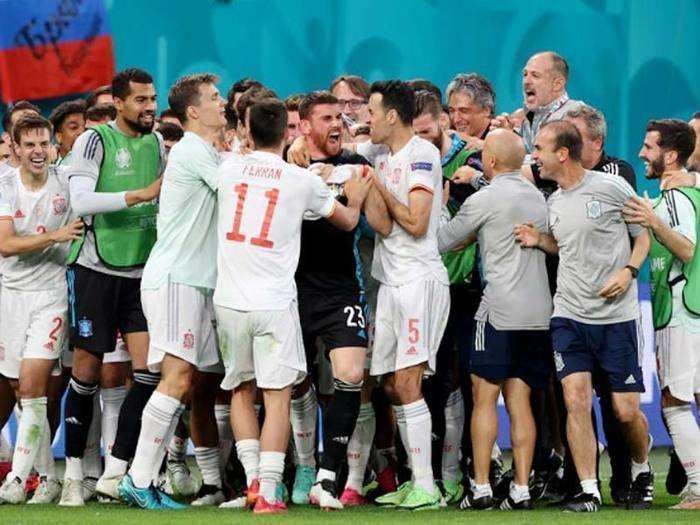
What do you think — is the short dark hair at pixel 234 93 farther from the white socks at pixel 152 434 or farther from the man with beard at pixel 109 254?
the white socks at pixel 152 434

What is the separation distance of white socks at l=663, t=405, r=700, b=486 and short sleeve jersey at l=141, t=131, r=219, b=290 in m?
2.71

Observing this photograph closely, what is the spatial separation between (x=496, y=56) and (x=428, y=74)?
725 mm

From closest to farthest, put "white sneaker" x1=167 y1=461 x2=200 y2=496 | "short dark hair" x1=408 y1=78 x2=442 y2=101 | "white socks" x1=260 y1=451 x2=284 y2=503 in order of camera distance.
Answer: "white socks" x1=260 y1=451 x2=284 y2=503 < "short dark hair" x1=408 y1=78 x2=442 y2=101 < "white sneaker" x1=167 y1=461 x2=200 y2=496

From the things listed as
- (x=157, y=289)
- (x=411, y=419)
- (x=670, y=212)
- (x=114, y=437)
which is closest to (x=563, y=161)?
(x=670, y=212)

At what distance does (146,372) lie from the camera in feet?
34.5

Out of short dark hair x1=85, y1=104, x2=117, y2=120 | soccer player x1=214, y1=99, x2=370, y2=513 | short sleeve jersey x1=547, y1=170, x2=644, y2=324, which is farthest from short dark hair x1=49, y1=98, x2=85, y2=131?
short sleeve jersey x1=547, y1=170, x2=644, y2=324

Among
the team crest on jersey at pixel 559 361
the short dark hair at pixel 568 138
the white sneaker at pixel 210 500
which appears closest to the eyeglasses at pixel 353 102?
the short dark hair at pixel 568 138

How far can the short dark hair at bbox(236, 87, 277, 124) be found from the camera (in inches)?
407

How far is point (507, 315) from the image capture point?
415 inches

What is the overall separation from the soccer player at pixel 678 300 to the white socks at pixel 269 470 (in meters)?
2.31

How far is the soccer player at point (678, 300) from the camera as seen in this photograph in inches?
422

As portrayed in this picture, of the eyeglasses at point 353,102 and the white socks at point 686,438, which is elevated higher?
the eyeglasses at point 353,102

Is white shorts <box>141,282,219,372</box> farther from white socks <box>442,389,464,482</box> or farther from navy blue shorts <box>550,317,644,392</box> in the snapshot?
navy blue shorts <box>550,317,644,392</box>

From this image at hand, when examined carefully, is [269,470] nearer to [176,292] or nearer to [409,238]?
[176,292]
